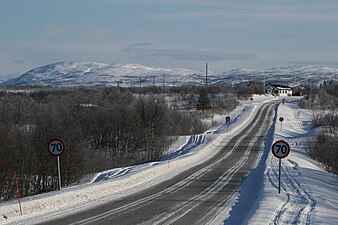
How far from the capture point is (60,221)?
14.5 metres

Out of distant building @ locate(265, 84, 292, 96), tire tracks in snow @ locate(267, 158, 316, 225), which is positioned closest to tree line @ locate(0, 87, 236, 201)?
tire tracks in snow @ locate(267, 158, 316, 225)

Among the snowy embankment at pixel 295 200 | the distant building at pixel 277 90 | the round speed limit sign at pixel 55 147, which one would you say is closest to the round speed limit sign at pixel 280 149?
the snowy embankment at pixel 295 200

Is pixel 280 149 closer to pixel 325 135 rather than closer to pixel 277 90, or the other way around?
pixel 325 135

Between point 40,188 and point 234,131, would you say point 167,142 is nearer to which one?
point 234,131

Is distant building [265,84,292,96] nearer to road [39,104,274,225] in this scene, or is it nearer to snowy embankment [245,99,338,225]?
road [39,104,274,225]

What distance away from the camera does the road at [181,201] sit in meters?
15.1

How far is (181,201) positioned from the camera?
1903cm

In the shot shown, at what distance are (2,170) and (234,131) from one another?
145ft

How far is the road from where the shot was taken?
15141 mm

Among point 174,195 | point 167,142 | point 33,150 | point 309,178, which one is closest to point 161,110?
point 167,142

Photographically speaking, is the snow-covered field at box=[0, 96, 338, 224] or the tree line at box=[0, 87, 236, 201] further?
the tree line at box=[0, 87, 236, 201]

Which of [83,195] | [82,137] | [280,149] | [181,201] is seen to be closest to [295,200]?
[280,149]

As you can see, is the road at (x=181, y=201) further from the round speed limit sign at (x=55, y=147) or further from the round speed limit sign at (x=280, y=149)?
the round speed limit sign at (x=55, y=147)

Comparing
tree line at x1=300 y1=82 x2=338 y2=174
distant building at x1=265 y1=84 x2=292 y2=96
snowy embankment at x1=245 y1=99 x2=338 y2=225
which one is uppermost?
distant building at x1=265 y1=84 x2=292 y2=96
